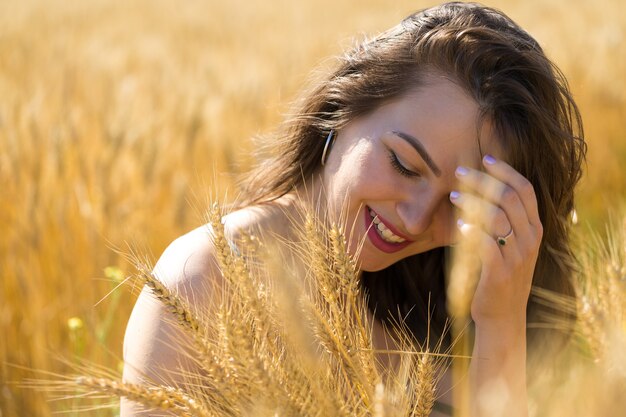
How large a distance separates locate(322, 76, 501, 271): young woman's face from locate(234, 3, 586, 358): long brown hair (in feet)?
0.21

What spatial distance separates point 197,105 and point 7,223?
45.6 inches

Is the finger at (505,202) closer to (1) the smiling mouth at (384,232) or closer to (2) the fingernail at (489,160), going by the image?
(2) the fingernail at (489,160)

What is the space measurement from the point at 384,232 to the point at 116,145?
1504 millimetres

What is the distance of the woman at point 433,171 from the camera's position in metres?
1.28

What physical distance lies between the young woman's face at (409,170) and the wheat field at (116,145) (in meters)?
0.27

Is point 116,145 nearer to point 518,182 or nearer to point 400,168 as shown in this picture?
point 400,168

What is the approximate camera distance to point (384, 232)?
1381mm

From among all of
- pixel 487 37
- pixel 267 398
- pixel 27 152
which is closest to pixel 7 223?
pixel 27 152

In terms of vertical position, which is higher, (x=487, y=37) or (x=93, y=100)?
(x=487, y=37)

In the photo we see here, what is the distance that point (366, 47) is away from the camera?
1.69 meters

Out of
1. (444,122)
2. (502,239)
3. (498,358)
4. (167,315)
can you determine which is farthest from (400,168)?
(167,315)

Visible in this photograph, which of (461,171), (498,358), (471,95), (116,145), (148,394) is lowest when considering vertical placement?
(498,358)

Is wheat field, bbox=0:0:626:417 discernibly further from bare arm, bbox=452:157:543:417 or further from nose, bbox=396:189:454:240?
nose, bbox=396:189:454:240

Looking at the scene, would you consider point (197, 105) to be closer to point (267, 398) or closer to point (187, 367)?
point (187, 367)
